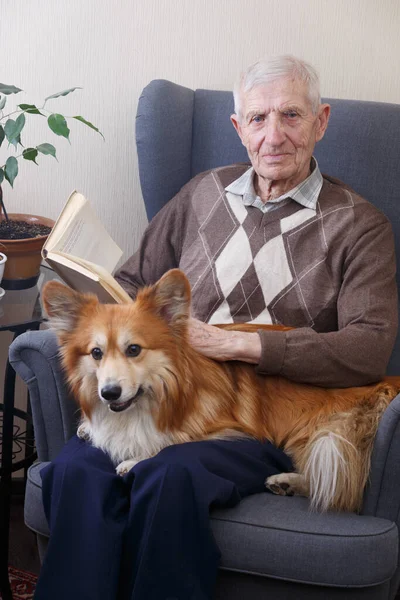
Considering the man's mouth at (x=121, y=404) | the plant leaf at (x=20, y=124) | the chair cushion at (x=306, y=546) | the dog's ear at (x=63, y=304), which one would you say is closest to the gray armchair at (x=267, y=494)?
the chair cushion at (x=306, y=546)

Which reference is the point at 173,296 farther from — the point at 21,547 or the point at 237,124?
the point at 21,547

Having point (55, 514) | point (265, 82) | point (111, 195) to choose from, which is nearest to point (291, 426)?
point (55, 514)

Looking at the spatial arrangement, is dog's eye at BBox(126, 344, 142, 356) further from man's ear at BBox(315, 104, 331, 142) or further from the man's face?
man's ear at BBox(315, 104, 331, 142)

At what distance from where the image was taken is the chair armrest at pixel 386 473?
153 centimetres

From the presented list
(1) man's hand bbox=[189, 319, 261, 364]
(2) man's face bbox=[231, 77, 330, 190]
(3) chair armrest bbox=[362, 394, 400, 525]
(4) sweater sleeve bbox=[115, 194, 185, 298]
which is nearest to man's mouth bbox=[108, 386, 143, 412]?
(1) man's hand bbox=[189, 319, 261, 364]

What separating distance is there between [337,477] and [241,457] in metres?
0.20

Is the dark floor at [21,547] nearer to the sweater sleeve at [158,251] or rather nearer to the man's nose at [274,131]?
the sweater sleeve at [158,251]

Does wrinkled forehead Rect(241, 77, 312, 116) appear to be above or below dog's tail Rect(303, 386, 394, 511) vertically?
above

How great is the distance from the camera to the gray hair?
193cm

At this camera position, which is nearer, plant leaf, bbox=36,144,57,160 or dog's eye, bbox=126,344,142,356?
dog's eye, bbox=126,344,142,356

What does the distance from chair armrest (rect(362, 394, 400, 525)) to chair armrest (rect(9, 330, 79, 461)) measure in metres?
0.66

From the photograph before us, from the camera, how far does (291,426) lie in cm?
170

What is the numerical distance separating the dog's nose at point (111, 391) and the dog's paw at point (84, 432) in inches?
9.1

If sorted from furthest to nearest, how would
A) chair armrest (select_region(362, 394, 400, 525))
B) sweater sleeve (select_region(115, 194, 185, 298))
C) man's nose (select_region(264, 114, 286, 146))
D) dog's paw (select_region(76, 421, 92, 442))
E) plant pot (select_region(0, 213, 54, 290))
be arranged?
sweater sleeve (select_region(115, 194, 185, 298)), plant pot (select_region(0, 213, 54, 290)), man's nose (select_region(264, 114, 286, 146)), dog's paw (select_region(76, 421, 92, 442)), chair armrest (select_region(362, 394, 400, 525))
